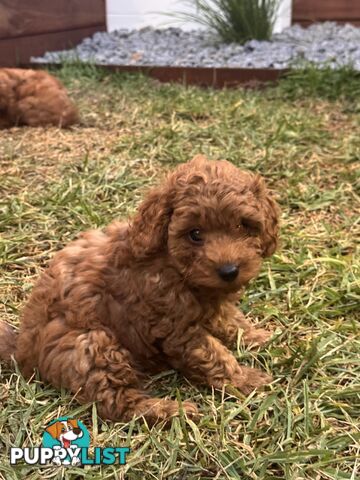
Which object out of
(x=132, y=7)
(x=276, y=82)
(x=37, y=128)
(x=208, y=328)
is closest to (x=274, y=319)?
(x=208, y=328)

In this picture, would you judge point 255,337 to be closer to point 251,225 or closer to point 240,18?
point 251,225

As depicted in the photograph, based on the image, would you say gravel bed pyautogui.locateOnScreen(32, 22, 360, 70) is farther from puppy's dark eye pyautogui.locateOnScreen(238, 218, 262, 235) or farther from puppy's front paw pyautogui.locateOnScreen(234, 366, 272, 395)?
puppy's front paw pyautogui.locateOnScreen(234, 366, 272, 395)

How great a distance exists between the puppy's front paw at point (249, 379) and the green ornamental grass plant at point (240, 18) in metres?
7.85

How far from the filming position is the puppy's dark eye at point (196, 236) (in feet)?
8.30

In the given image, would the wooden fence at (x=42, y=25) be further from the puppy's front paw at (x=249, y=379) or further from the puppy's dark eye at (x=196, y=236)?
the puppy's front paw at (x=249, y=379)

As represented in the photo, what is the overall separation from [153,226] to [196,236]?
0.21 metres

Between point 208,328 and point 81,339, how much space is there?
606 millimetres

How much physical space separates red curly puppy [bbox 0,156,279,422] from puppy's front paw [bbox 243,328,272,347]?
0.25 metres

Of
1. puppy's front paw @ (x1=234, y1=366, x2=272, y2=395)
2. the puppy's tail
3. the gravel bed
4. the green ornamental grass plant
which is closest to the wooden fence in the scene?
the gravel bed

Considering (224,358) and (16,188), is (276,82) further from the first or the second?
(224,358)

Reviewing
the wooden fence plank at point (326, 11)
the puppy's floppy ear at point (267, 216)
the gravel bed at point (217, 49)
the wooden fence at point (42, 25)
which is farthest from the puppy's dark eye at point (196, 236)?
the wooden fence plank at point (326, 11)

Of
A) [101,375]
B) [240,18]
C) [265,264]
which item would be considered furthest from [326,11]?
[101,375]

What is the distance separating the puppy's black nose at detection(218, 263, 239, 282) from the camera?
2426mm

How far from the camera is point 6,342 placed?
9.78ft
